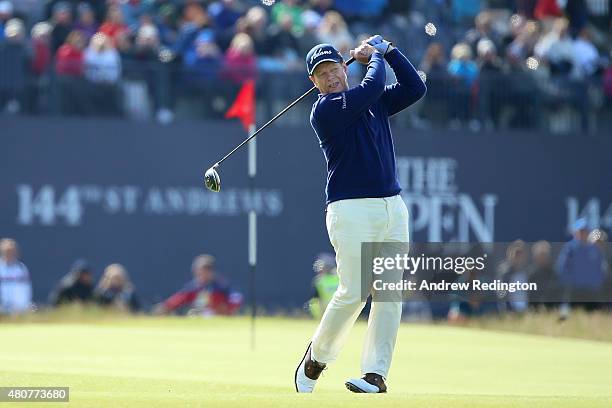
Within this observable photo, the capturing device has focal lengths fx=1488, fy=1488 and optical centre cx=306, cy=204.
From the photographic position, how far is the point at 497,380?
36.7 ft

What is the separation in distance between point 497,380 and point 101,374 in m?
2.96

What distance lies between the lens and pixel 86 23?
67.4 ft

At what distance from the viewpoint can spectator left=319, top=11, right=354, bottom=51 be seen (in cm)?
2083

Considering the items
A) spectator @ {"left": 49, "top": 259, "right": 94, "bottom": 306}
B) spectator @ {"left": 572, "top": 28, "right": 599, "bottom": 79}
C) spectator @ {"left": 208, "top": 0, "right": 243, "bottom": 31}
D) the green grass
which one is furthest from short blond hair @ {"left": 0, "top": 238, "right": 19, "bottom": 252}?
spectator @ {"left": 572, "top": 28, "right": 599, "bottom": 79}

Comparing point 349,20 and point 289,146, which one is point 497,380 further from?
point 349,20

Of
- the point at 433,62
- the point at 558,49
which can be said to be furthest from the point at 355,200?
the point at 558,49

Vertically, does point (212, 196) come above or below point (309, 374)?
above

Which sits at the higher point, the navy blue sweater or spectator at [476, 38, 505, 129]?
spectator at [476, 38, 505, 129]

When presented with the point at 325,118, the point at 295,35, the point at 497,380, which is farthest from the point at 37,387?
the point at 295,35

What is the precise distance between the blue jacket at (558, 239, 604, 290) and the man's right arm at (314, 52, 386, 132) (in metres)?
11.4

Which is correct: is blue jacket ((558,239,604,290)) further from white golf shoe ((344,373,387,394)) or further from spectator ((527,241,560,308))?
white golf shoe ((344,373,387,394))

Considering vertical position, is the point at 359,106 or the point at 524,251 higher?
the point at 359,106

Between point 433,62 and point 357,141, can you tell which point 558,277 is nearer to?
point 433,62

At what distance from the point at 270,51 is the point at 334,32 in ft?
3.21
